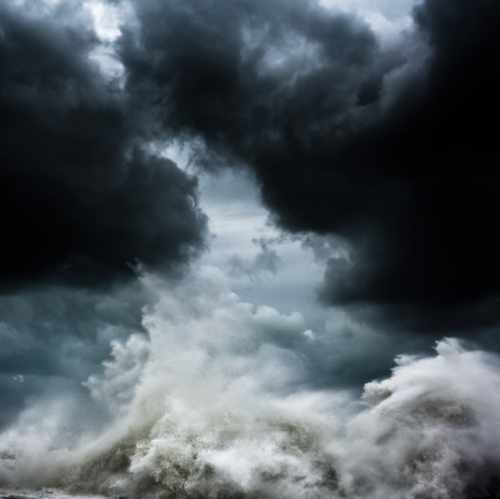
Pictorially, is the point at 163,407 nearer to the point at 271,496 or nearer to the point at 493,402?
the point at 271,496

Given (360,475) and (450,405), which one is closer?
(360,475)

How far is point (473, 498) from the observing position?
28.1m

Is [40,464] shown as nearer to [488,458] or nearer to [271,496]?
[271,496]

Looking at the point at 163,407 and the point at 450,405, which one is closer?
the point at 450,405

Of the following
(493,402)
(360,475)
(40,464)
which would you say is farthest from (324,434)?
(40,464)

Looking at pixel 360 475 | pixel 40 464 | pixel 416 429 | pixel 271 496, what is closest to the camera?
pixel 271 496

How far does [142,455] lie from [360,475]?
49.7 feet

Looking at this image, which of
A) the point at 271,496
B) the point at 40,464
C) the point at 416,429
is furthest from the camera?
the point at 40,464

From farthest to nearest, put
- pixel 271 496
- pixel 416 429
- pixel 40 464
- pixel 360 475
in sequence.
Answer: pixel 40 464
pixel 416 429
pixel 360 475
pixel 271 496

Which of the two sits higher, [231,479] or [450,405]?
[450,405]

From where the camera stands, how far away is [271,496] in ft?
90.5

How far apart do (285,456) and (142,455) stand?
10.0 meters

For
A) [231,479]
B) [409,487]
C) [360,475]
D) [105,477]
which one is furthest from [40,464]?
[409,487]

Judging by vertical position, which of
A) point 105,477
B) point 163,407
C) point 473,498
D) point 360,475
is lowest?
point 473,498
